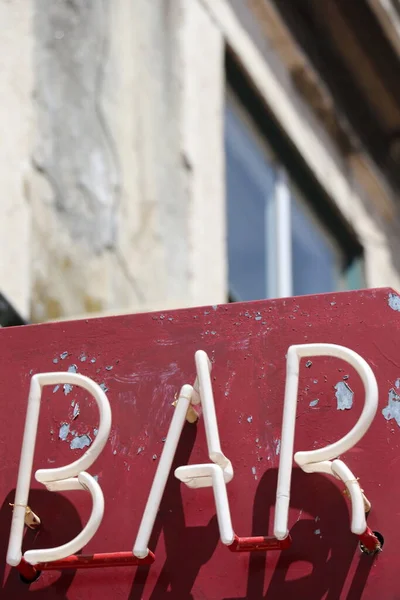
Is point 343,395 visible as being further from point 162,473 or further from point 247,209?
point 247,209

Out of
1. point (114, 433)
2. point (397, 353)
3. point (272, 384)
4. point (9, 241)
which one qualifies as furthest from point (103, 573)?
point (9, 241)

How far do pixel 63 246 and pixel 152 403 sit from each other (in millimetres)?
1986

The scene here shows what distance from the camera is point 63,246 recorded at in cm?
507

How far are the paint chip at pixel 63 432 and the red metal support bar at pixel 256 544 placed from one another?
Answer: 1.64ft

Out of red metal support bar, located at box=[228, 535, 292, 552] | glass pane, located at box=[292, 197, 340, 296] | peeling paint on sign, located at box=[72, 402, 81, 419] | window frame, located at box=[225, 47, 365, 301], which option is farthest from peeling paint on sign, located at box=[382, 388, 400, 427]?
glass pane, located at box=[292, 197, 340, 296]

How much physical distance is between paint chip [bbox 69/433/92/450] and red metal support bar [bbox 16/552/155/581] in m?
0.27

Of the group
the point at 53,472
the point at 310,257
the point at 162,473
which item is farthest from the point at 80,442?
the point at 310,257

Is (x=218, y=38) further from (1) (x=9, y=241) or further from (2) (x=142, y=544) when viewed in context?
(2) (x=142, y=544)

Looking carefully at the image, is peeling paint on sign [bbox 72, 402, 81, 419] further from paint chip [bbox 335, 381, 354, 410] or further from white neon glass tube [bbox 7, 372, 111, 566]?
paint chip [bbox 335, 381, 354, 410]

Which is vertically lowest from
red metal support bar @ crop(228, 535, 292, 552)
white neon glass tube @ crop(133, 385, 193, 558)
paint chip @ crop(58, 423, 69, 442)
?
red metal support bar @ crop(228, 535, 292, 552)

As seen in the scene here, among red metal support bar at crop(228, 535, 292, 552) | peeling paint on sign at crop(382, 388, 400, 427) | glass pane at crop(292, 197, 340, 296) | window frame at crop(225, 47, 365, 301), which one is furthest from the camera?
glass pane at crop(292, 197, 340, 296)

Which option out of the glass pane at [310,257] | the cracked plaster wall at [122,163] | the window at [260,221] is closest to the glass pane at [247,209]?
the window at [260,221]

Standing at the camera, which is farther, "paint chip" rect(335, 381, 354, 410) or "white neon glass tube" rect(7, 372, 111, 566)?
"paint chip" rect(335, 381, 354, 410)

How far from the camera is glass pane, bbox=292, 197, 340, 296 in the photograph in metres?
7.23
